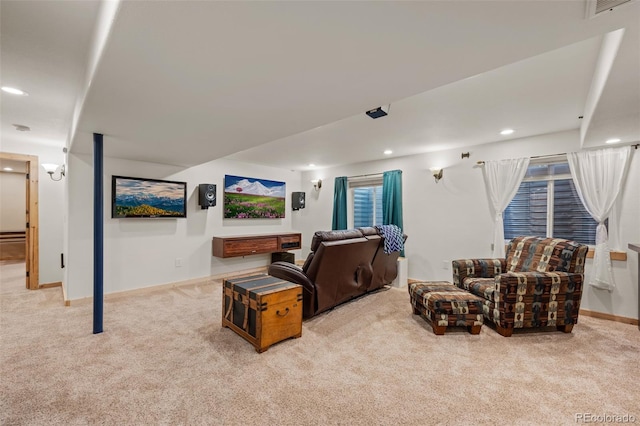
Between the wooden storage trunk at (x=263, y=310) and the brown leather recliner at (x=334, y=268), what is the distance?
0.36 metres

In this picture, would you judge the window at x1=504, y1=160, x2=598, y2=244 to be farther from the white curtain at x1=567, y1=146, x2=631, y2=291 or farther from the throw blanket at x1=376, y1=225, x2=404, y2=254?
the throw blanket at x1=376, y1=225, x2=404, y2=254

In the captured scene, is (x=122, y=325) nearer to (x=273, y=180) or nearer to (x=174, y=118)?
(x=174, y=118)

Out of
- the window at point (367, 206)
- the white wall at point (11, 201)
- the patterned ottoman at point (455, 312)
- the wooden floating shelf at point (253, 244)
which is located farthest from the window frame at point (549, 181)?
the white wall at point (11, 201)

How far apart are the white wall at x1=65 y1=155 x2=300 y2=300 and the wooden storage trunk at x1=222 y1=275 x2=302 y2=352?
7.50 ft

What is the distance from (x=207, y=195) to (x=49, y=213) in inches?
102

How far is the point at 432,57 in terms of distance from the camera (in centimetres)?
139

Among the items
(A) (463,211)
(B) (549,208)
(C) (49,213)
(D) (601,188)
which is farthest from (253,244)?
(D) (601,188)

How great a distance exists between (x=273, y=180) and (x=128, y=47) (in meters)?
4.95

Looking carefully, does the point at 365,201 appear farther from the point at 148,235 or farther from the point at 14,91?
the point at 14,91

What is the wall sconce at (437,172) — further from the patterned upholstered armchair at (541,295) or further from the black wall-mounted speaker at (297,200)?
the black wall-mounted speaker at (297,200)

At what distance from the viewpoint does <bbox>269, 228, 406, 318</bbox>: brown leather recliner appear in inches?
117

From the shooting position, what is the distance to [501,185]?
3902 mm

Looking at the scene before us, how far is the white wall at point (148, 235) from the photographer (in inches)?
144

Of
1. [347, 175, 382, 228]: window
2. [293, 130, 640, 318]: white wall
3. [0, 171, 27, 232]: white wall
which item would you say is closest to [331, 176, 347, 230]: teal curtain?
[347, 175, 382, 228]: window
